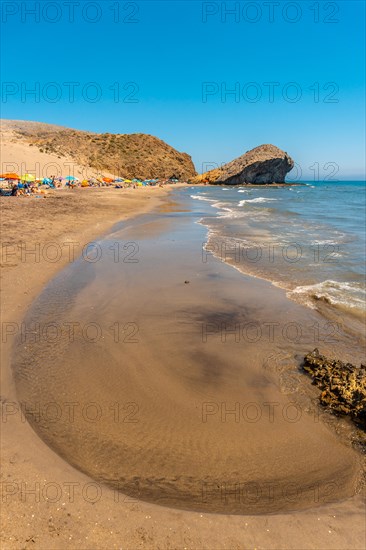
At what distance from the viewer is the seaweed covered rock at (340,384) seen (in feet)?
17.3

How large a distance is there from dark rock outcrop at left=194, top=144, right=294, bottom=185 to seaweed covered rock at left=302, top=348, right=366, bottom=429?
11214 cm

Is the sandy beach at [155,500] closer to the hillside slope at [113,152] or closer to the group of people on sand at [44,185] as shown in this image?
the group of people on sand at [44,185]

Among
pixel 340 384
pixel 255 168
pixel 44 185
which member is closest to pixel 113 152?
pixel 255 168

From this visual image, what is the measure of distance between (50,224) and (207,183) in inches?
4229

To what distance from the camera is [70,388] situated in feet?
18.6

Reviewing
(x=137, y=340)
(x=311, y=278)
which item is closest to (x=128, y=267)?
(x=137, y=340)

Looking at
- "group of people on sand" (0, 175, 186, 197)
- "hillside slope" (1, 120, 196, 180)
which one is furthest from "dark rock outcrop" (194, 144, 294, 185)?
"group of people on sand" (0, 175, 186, 197)

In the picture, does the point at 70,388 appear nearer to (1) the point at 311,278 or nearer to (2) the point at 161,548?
(2) the point at 161,548

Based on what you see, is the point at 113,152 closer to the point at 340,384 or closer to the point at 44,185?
the point at 44,185

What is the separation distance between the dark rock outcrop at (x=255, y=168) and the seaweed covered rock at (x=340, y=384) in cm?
11214

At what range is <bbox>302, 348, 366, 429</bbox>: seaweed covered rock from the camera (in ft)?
17.3

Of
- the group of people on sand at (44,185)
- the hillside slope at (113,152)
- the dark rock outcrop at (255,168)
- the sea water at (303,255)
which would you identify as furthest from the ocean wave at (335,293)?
the dark rock outcrop at (255,168)

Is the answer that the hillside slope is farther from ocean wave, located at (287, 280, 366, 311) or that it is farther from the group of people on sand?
ocean wave, located at (287, 280, 366, 311)

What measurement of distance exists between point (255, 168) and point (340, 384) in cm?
11600
